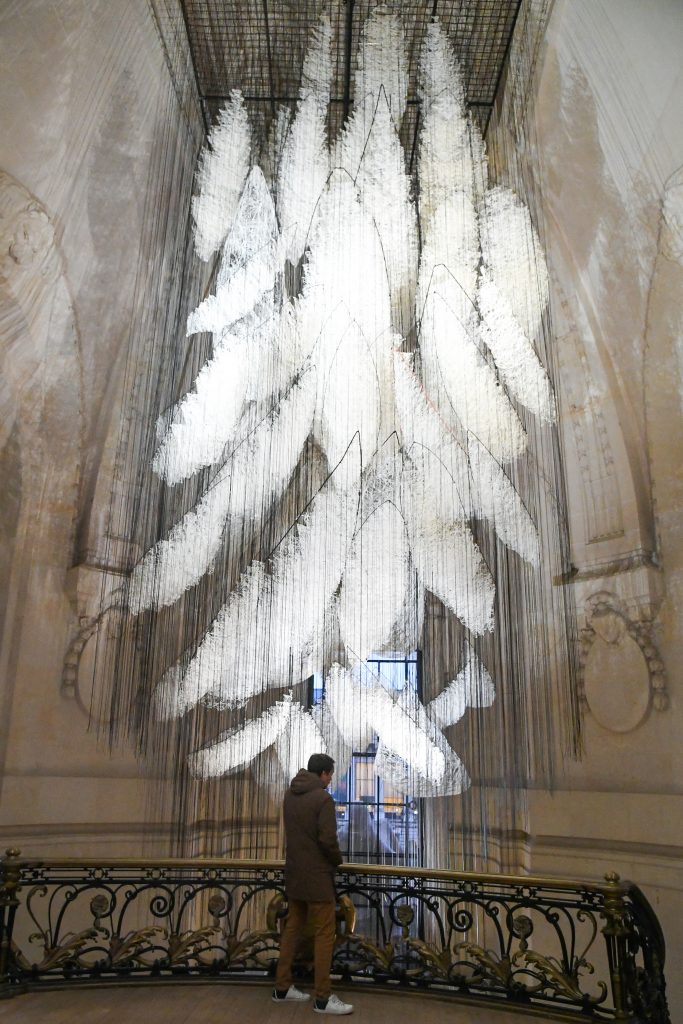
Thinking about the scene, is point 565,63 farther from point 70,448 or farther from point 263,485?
point 70,448

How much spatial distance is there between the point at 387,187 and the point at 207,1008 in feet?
19.9

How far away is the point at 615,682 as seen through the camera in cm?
582

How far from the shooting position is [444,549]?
6141mm

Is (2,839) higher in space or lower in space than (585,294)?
lower

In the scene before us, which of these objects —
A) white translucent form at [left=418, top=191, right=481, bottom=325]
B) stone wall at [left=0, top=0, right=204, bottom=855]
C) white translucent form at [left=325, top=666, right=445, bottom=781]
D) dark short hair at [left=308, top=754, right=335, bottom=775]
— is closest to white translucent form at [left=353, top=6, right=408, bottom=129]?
white translucent form at [left=418, top=191, right=481, bottom=325]

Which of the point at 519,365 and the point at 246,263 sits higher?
the point at 246,263

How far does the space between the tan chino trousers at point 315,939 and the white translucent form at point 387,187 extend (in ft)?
15.5

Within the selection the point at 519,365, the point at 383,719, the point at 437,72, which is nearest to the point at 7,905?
the point at 383,719

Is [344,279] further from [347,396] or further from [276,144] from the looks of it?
[276,144]

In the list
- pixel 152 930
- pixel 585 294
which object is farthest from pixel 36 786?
pixel 585 294

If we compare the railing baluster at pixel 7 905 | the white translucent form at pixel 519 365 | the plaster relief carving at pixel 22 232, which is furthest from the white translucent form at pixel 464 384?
the railing baluster at pixel 7 905

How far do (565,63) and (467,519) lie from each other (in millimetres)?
3545

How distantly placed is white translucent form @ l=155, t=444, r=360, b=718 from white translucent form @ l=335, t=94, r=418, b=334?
6.63 ft

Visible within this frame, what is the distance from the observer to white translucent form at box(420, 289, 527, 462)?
6.37 meters
